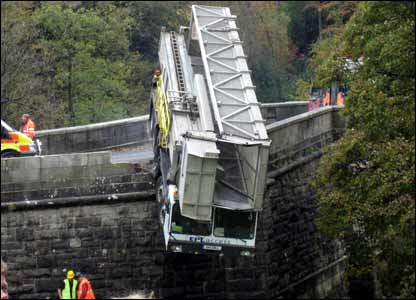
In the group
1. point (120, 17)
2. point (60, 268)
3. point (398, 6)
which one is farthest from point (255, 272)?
point (120, 17)

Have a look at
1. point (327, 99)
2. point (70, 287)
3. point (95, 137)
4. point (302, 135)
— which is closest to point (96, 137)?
point (95, 137)

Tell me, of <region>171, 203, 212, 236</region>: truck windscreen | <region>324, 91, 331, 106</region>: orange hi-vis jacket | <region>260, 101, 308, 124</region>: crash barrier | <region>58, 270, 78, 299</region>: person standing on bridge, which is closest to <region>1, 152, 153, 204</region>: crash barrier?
<region>58, 270, 78, 299</region>: person standing on bridge

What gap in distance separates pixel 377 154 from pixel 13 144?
26.6ft

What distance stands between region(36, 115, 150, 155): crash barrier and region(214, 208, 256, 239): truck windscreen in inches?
300

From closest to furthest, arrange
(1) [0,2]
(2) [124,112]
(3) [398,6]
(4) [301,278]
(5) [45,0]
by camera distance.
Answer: (3) [398,6], (4) [301,278], (2) [124,112], (1) [0,2], (5) [45,0]

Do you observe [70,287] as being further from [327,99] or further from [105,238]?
[327,99]

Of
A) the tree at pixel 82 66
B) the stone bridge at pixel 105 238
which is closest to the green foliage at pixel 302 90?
the tree at pixel 82 66

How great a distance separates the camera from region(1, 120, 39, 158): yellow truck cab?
21547 millimetres

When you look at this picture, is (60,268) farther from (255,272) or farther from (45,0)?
(45,0)

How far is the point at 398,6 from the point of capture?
20.2m

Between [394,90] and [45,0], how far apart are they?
2564cm

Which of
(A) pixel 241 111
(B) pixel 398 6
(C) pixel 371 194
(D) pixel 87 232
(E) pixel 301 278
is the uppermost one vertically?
(B) pixel 398 6

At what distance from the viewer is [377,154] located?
19.5 m

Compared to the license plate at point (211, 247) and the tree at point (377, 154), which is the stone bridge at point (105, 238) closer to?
the tree at point (377, 154)
